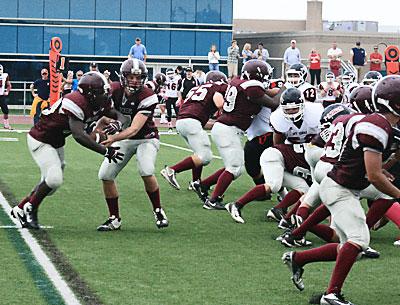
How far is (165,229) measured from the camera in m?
9.58

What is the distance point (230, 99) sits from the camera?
1091 centimetres

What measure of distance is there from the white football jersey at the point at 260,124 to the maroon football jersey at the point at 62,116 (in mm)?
2567

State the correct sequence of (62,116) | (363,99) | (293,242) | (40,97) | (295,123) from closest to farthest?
(363,99), (293,242), (62,116), (295,123), (40,97)

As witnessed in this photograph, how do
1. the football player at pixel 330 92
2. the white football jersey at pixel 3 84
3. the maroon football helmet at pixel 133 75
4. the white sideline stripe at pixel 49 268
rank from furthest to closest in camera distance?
the white football jersey at pixel 3 84
the football player at pixel 330 92
the maroon football helmet at pixel 133 75
the white sideline stripe at pixel 49 268

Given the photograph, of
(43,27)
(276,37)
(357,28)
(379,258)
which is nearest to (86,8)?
(43,27)

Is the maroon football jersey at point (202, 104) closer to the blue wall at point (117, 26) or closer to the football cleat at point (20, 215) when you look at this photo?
the football cleat at point (20, 215)

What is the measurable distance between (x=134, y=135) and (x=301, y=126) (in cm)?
168

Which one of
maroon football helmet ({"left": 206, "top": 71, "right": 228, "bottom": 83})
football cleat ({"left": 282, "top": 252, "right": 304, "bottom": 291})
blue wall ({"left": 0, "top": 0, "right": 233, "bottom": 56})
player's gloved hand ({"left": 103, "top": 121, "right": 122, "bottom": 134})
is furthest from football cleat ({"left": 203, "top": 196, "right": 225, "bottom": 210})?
blue wall ({"left": 0, "top": 0, "right": 233, "bottom": 56})

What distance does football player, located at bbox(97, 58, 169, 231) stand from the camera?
9.16 m

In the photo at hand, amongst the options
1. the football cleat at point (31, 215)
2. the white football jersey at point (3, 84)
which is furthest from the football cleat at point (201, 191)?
the white football jersey at point (3, 84)

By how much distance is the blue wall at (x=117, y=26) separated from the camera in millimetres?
37719

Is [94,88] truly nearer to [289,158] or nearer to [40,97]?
[289,158]

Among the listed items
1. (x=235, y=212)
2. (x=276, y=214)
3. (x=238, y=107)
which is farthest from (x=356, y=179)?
(x=238, y=107)

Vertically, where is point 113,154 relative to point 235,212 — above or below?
above
